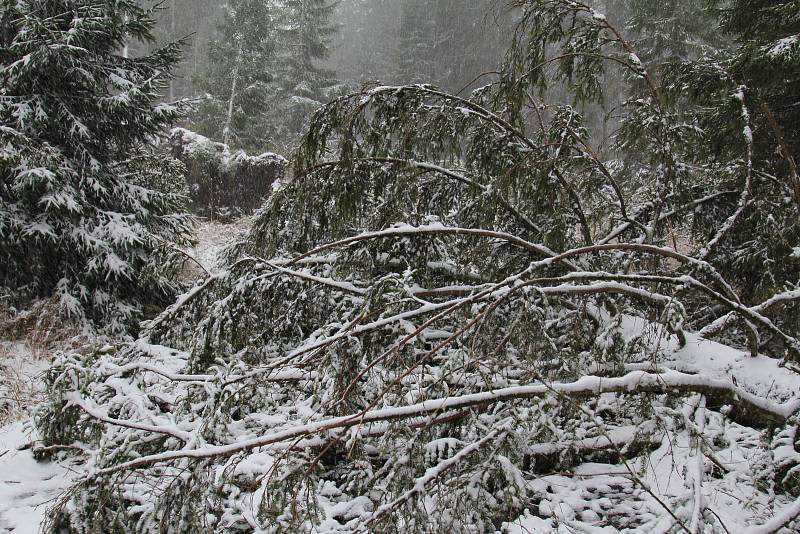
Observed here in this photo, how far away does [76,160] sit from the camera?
23.5 feet

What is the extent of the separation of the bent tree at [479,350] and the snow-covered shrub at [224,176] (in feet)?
31.5

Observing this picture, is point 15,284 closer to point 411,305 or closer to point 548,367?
point 411,305

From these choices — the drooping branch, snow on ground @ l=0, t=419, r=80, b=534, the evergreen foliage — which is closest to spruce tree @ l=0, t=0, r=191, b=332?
snow on ground @ l=0, t=419, r=80, b=534

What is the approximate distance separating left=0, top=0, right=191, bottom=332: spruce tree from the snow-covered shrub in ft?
17.0

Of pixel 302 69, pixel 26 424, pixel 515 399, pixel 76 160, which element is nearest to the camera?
pixel 515 399

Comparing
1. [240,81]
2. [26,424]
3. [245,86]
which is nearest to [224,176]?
[245,86]

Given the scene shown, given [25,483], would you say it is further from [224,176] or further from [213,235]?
[224,176]

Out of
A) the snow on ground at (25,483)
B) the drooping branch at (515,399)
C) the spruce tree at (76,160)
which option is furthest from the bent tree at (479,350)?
the spruce tree at (76,160)

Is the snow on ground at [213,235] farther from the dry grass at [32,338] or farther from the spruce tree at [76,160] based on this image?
the dry grass at [32,338]

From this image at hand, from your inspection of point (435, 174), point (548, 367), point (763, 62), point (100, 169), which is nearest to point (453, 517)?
point (548, 367)

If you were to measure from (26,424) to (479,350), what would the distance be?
334 centimetres

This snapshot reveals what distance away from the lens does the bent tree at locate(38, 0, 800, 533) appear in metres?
2.00

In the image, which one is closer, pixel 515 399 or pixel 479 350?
pixel 515 399

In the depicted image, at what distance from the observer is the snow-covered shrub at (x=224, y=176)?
42.9 ft
